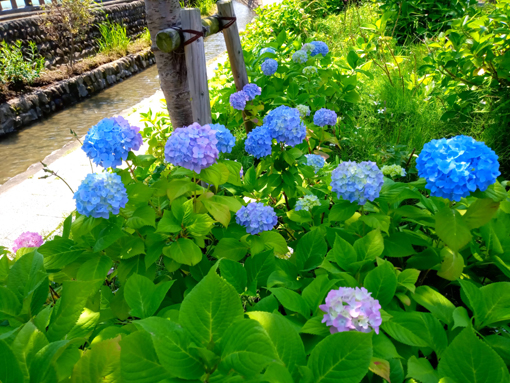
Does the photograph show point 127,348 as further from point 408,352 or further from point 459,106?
point 459,106

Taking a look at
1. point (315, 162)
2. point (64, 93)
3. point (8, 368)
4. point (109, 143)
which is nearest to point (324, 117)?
point (315, 162)

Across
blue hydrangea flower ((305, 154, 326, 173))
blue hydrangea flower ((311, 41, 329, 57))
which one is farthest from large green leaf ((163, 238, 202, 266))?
blue hydrangea flower ((311, 41, 329, 57))

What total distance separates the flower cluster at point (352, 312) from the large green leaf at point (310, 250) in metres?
0.40

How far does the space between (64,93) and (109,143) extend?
22.3 ft

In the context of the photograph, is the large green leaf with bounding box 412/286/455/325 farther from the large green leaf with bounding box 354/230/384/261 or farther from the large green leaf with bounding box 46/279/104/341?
the large green leaf with bounding box 46/279/104/341

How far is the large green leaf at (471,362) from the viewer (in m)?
0.60

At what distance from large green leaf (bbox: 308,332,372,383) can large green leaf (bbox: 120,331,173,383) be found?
0.25m

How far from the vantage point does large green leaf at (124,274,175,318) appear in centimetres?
94

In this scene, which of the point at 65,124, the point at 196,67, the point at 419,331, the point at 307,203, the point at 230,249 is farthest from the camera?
the point at 65,124


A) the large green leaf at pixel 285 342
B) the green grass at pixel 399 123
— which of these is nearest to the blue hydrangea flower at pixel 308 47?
the green grass at pixel 399 123

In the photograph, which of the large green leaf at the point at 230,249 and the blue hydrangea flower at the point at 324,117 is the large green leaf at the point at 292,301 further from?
the blue hydrangea flower at the point at 324,117

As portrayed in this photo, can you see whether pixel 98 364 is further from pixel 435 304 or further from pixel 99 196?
pixel 435 304

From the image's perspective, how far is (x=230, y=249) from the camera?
142 cm

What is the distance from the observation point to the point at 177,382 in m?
0.61
